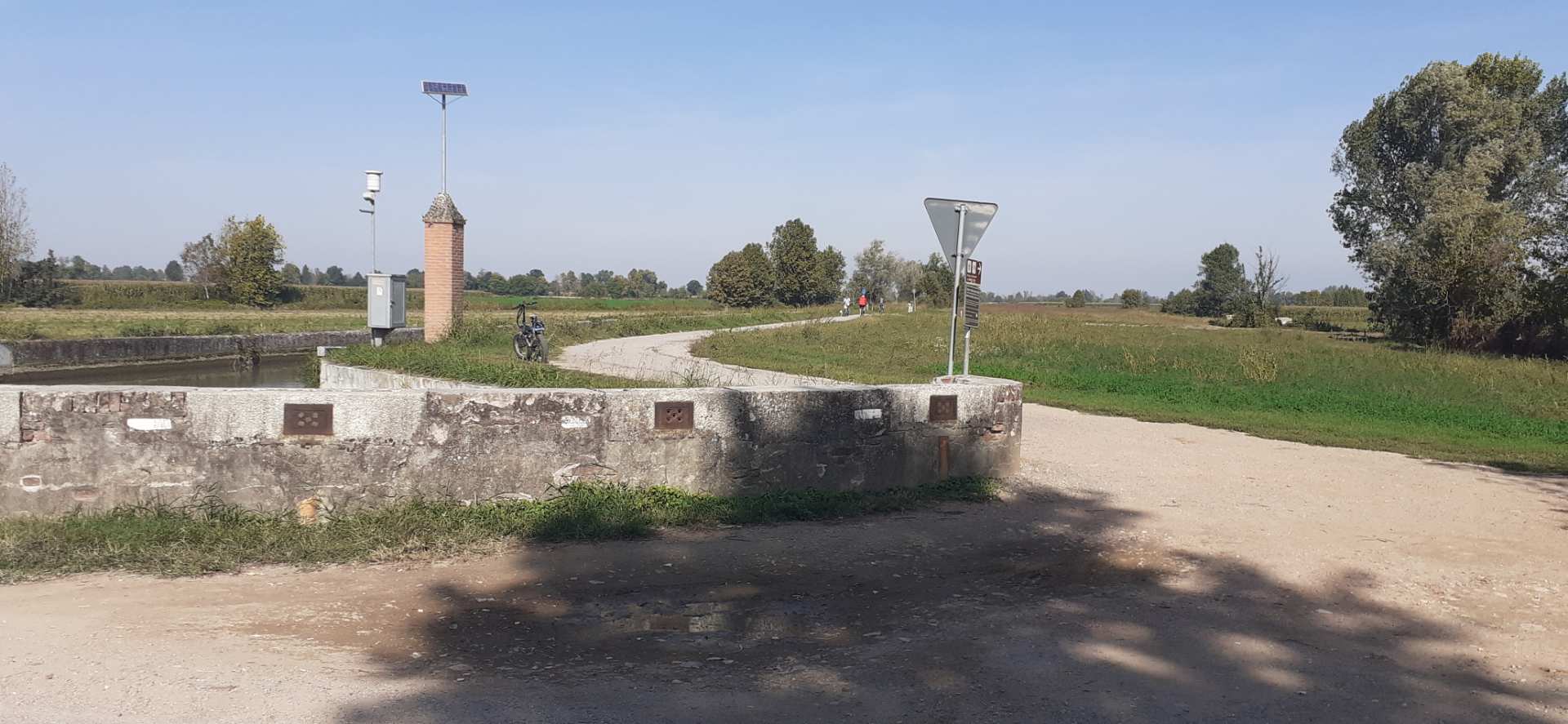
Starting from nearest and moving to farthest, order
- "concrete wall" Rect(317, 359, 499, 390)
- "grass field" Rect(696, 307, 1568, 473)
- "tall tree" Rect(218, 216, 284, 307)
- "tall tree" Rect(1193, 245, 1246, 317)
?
1. "grass field" Rect(696, 307, 1568, 473)
2. "concrete wall" Rect(317, 359, 499, 390)
3. "tall tree" Rect(218, 216, 284, 307)
4. "tall tree" Rect(1193, 245, 1246, 317)

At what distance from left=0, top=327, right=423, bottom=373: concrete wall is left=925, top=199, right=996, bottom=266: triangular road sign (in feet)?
53.1

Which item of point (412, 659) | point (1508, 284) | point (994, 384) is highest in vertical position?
point (1508, 284)

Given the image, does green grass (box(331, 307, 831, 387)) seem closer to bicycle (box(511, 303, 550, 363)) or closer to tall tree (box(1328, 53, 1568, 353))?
bicycle (box(511, 303, 550, 363))

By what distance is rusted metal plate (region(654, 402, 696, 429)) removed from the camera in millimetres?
7434

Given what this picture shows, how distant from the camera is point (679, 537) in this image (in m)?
6.73

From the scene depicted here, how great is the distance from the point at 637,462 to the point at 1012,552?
2716mm

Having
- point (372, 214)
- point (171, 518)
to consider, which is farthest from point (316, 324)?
point (171, 518)

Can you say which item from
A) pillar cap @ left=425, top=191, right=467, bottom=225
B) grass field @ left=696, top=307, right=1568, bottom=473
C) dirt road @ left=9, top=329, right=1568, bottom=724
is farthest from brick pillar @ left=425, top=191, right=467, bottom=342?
dirt road @ left=9, top=329, right=1568, bottom=724

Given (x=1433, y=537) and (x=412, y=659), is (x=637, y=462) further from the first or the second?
(x=1433, y=537)

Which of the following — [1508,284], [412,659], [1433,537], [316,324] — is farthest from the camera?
[316,324]

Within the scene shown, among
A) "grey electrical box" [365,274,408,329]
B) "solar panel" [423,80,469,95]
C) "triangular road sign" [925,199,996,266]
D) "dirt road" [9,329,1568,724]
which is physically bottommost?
"dirt road" [9,329,1568,724]

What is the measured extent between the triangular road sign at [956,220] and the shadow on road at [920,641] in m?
3.17

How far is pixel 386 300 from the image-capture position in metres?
19.6

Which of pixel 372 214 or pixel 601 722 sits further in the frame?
pixel 372 214
